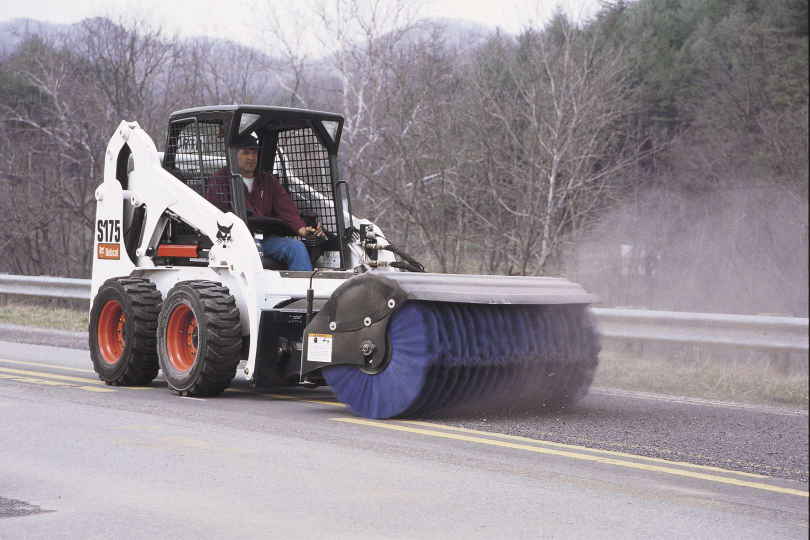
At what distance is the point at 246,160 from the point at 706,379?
473cm

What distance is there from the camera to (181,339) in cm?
904

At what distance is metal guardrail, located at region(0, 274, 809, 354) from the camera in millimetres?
9305

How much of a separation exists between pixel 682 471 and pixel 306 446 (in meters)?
2.21

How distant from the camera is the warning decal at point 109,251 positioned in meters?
10.1

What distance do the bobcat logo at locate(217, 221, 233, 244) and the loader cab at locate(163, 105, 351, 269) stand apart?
422 mm

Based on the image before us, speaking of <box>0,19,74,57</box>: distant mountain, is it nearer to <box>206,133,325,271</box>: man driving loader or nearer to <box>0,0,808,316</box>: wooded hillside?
<box>0,0,808,316</box>: wooded hillside

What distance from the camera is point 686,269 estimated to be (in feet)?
63.7

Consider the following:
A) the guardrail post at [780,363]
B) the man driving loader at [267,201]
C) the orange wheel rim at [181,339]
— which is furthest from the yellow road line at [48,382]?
the guardrail post at [780,363]

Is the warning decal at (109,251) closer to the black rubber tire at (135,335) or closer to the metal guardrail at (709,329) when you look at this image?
the black rubber tire at (135,335)

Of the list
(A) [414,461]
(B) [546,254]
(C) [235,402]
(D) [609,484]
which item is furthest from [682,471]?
(B) [546,254]

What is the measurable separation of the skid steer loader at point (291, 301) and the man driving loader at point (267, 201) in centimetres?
6

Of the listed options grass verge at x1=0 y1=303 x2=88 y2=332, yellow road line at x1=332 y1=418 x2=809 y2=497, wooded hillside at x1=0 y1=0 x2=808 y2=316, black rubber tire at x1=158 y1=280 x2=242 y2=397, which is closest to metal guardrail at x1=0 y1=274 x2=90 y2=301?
grass verge at x1=0 y1=303 x2=88 y2=332

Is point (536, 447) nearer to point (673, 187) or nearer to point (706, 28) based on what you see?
point (706, 28)

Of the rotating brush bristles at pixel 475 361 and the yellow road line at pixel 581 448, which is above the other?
the rotating brush bristles at pixel 475 361
